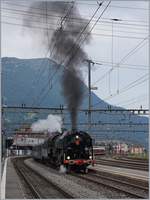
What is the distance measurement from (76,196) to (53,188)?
3.40 metres

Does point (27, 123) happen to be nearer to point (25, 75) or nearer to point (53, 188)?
point (25, 75)

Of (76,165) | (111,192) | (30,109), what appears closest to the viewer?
(111,192)

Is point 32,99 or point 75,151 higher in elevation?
point 32,99

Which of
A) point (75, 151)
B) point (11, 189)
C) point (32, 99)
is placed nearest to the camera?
point (11, 189)

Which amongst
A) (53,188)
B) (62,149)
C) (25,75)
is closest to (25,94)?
(25,75)

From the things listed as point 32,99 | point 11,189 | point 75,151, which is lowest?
point 11,189

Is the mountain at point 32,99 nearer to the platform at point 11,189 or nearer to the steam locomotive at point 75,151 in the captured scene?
the steam locomotive at point 75,151

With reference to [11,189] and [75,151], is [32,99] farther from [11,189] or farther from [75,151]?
[11,189]

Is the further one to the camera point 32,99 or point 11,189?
point 32,99

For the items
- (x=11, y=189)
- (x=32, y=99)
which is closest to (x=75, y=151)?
(x=11, y=189)

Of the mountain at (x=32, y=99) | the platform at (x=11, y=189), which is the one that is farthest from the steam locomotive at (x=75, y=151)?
the platform at (x=11, y=189)

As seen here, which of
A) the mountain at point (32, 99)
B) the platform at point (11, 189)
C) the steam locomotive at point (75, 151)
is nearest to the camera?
the platform at point (11, 189)

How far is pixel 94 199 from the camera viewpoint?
1527 centimetres

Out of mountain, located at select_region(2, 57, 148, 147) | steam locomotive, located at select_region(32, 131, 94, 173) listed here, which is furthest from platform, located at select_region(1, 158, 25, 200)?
mountain, located at select_region(2, 57, 148, 147)
